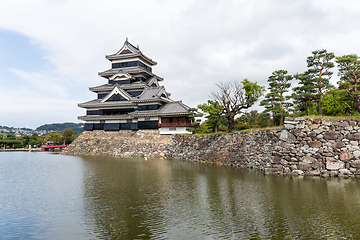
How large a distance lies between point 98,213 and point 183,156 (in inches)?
759

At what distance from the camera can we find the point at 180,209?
28.7 feet

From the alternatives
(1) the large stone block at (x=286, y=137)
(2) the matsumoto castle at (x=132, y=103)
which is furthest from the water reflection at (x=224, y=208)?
(2) the matsumoto castle at (x=132, y=103)

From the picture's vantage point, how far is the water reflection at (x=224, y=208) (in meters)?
6.75

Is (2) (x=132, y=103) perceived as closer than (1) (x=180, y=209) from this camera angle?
No

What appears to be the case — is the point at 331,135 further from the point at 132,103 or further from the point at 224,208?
the point at 132,103

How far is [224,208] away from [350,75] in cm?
1827

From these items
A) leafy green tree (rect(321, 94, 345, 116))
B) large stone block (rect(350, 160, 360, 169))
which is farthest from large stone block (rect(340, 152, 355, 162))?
leafy green tree (rect(321, 94, 345, 116))

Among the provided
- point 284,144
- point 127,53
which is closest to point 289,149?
point 284,144

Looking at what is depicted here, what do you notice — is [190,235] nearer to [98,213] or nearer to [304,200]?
[98,213]

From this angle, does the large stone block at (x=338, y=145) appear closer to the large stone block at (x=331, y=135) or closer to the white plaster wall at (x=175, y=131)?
the large stone block at (x=331, y=135)

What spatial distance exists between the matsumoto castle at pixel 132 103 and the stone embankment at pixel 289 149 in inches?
175

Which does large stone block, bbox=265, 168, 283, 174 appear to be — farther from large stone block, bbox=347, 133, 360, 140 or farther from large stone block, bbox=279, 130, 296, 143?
large stone block, bbox=347, 133, 360, 140

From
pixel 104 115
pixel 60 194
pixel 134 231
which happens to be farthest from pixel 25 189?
pixel 104 115

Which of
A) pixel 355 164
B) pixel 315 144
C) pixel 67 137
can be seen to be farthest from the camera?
pixel 67 137
